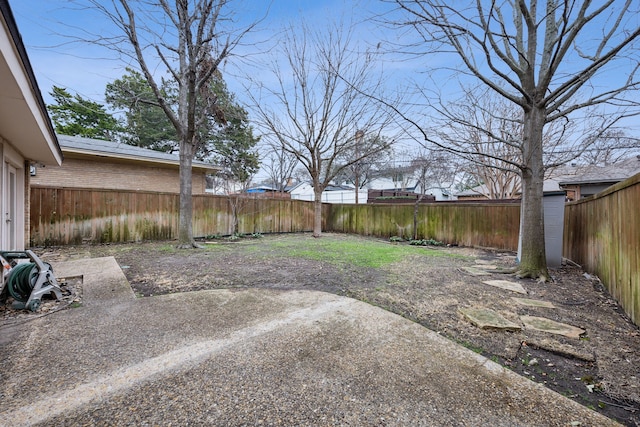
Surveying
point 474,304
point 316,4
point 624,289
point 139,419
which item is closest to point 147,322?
point 139,419

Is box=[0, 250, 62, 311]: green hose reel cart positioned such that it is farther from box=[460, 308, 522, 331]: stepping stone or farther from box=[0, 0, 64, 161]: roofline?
box=[460, 308, 522, 331]: stepping stone

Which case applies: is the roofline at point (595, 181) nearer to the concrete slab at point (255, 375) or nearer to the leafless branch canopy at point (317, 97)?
the leafless branch canopy at point (317, 97)

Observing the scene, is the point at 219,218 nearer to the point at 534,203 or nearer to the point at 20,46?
the point at 20,46

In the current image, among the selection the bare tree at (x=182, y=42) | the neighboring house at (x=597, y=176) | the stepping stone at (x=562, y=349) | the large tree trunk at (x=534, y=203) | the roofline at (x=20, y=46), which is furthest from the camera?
the neighboring house at (x=597, y=176)

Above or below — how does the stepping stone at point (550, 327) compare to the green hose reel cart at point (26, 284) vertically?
below

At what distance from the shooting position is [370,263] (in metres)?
5.38

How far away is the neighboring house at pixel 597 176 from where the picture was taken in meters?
10.6

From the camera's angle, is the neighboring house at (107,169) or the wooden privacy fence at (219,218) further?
the neighboring house at (107,169)

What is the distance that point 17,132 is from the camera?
3.66 meters

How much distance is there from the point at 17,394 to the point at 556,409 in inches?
120

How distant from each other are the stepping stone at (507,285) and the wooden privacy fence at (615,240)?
0.95 meters

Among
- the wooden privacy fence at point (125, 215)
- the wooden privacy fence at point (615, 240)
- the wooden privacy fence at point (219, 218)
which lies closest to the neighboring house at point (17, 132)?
the wooden privacy fence at point (125, 215)

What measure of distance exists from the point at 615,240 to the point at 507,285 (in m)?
1.33

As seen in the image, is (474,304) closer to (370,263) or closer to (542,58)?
(370,263)
